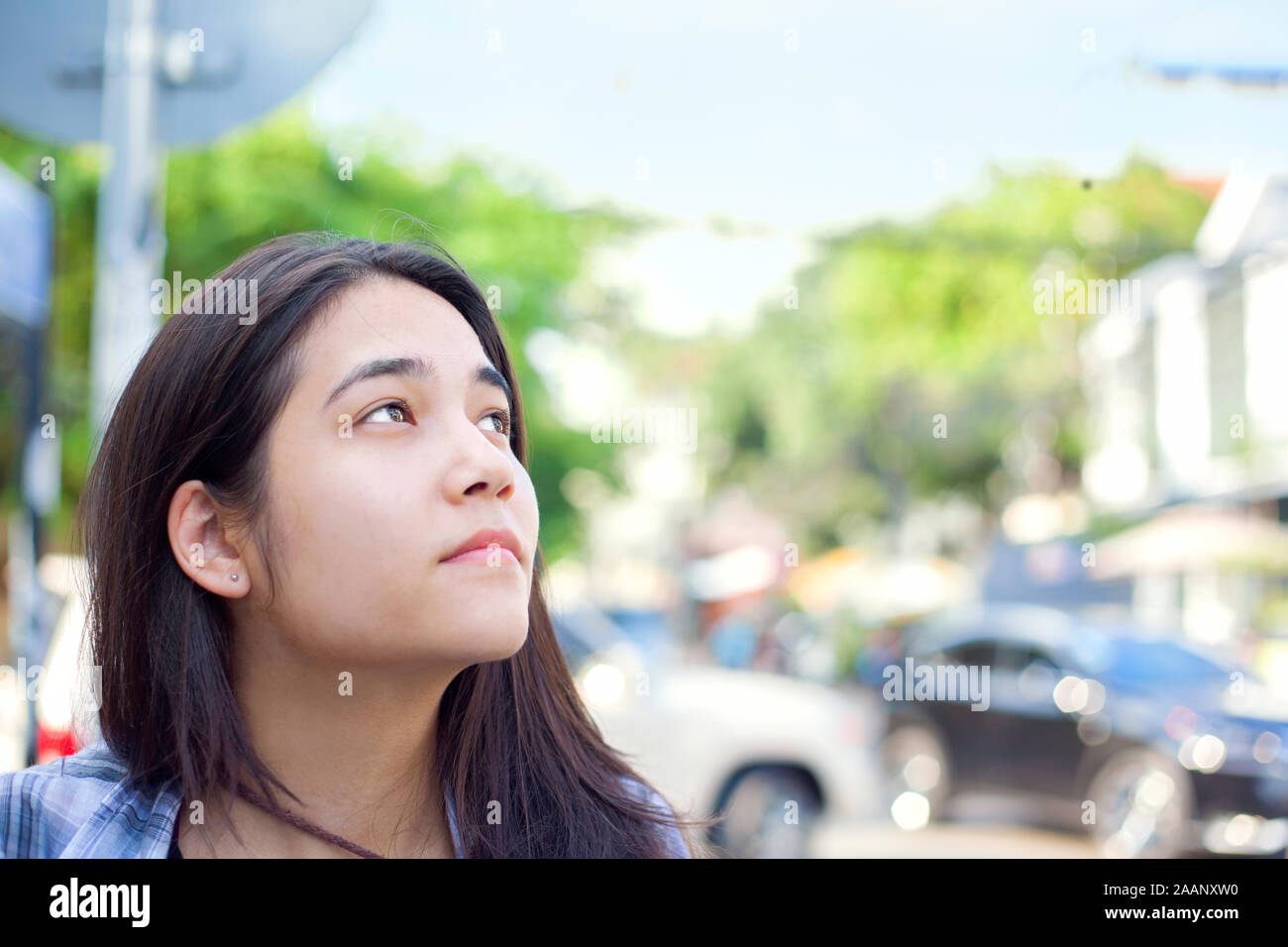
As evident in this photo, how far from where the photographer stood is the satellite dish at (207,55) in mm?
2504

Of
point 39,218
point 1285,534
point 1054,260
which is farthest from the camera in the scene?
point 1285,534

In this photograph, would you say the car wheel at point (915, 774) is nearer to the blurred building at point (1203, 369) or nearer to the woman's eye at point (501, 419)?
the woman's eye at point (501, 419)

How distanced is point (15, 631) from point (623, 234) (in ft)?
20.7

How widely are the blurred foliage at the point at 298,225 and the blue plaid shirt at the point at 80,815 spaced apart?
18.5ft

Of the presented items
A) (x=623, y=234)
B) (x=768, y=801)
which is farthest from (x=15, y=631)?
(x=623, y=234)

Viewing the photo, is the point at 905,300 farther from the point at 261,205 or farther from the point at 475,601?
the point at 475,601

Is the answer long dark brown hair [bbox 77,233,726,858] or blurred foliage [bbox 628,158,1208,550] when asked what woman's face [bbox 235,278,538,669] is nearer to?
long dark brown hair [bbox 77,233,726,858]

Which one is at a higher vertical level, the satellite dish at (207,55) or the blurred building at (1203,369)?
the blurred building at (1203,369)

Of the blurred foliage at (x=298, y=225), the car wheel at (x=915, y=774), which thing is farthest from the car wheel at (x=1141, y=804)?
the blurred foliage at (x=298, y=225)

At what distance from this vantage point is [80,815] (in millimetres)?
1412

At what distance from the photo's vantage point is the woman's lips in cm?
136

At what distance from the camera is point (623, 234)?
11.5m

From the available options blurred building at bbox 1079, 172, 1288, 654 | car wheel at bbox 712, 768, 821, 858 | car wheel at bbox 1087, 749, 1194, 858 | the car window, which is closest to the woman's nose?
car wheel at bbox 712, 768, 821, 858
